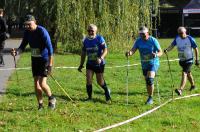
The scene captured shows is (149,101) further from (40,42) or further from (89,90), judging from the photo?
(40,42)

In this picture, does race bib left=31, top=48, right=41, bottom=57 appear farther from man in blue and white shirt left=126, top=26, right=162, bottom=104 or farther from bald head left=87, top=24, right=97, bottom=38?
man in blue and white shirt left=126, top=26, right=162, bottom=104

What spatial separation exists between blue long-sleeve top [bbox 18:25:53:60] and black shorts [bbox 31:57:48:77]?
8 cm

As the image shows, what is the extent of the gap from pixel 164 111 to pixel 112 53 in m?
13.0

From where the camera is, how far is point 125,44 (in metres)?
22.6

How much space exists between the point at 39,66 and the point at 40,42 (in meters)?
0.44

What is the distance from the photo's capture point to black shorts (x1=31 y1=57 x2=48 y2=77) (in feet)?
30.3

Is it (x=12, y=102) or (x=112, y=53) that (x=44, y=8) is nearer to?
Result: (x=112, y=53)

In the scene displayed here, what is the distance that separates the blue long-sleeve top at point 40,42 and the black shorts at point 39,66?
0.08m

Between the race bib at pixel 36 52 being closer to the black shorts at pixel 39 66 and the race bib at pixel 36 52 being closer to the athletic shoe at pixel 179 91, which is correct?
the black shorts at pixel 39 66

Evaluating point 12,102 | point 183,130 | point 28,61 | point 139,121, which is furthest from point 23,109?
point 28,61

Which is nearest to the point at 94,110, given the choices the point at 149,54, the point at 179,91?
the point at 149,54

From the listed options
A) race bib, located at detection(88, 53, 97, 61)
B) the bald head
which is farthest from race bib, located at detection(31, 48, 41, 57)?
race bib, located at detection(88, 53, 97, 61)

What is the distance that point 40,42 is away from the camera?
30.4 ft

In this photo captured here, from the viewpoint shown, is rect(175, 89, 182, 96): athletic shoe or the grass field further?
rect(175, 89, 182, 96): athletic shoe
